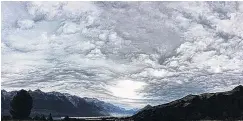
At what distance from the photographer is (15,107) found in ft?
557

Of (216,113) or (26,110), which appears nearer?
(26,110)

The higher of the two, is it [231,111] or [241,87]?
[241,87]

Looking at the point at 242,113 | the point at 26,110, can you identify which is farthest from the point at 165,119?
the point at 26,110

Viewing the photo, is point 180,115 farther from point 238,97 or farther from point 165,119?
point 238,97

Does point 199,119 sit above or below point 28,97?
below

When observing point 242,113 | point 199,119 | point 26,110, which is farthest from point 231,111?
point 26,110

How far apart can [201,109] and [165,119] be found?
20372mm

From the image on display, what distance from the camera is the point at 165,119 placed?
18862 cm

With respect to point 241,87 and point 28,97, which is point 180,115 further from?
point 28,97

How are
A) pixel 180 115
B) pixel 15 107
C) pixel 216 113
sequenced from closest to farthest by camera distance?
1. pixel 15 107
2. pixel 216 113
3. pixel 180 115

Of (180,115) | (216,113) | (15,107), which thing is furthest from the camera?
(180,115)

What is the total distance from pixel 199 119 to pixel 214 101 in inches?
1151

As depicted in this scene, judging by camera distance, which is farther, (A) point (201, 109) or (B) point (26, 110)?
(A) point (201, 109)

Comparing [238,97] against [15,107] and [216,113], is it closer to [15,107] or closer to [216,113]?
[216,113]
